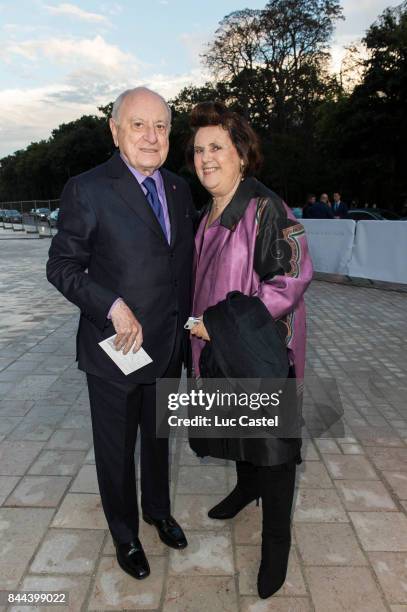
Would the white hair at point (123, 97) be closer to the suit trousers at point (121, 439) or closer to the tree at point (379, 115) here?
the suit trousers at point (121, 439)

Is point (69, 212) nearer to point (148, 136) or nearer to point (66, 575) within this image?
point (148, 136)

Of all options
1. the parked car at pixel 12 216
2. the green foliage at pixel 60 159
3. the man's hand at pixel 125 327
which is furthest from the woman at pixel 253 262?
the green foliage at pixel 60 159

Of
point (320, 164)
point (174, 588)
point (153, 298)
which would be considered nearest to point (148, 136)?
point (153, 298)

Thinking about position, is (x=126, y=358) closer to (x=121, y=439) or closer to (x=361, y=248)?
(x=121, y=439)

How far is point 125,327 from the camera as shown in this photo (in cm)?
211

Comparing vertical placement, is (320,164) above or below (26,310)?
above

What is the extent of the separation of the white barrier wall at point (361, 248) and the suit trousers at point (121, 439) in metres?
9.17

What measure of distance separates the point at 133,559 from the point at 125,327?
1173 mm

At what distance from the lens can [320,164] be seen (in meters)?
34.9

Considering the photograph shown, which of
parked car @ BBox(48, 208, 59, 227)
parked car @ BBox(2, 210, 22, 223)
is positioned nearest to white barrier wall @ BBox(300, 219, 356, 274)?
parked car @ BBox(48, 208, 59, 227)

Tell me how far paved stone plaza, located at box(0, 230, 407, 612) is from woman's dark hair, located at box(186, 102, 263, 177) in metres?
1.92

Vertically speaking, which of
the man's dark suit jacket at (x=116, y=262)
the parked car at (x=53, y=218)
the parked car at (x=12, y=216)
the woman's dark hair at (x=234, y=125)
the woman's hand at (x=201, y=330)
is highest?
the woman's dark hair at (x=234, y=125)

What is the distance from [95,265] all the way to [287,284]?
0.84 metres

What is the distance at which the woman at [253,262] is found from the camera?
2092 mm
